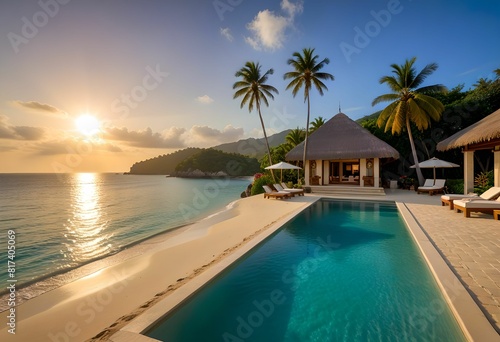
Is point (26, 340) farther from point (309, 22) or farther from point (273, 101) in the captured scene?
point (273, 101)

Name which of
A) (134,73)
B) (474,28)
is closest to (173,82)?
(134,73)

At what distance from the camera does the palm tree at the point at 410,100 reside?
1619 centimetres

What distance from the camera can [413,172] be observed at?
19.0m

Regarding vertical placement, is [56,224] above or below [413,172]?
below

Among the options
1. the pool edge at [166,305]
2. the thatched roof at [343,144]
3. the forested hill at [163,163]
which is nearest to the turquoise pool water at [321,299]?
the pool edge at [166,305]

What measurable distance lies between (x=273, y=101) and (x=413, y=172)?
13303 mm

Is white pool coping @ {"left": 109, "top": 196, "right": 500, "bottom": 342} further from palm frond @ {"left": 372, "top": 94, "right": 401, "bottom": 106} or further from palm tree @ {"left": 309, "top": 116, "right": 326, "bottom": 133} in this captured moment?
palm tree @ {"left": 309, "top": 116, "right": 326, "bottom": 133}

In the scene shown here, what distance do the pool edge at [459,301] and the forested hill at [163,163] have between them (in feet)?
401

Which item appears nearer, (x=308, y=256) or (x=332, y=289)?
(x=332, y=289)

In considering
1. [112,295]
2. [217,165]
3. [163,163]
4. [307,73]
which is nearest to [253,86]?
[307,73]

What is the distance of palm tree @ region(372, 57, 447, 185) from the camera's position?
53.1 feet

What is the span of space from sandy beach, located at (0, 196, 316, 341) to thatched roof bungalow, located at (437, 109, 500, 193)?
9229 millimetres

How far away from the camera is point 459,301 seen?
117 inches

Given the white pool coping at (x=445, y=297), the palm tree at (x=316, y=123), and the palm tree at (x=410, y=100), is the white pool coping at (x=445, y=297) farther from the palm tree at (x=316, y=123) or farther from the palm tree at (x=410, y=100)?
the palm tree at (x=316, y=123)
